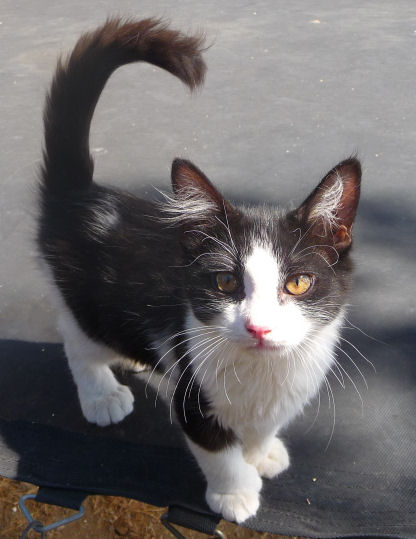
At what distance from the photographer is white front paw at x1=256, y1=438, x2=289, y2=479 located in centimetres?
119

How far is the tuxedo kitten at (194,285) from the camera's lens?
103cm

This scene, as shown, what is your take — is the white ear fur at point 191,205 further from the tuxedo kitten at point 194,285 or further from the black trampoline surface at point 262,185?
the black trampoline surface at point 262,185

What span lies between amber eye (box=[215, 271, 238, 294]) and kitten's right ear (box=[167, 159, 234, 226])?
119 millimetres

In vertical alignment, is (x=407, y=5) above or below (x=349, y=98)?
above

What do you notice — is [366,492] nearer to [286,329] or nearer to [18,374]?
[286,329]

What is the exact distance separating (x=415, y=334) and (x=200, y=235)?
596mm

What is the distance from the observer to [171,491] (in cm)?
114

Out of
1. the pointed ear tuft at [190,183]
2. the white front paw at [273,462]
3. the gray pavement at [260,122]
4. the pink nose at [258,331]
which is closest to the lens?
the pink nose at [258,331]

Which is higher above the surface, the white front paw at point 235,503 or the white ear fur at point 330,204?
the white ear fur at point 330,204

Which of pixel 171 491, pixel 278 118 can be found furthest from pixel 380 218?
pixel 171 491

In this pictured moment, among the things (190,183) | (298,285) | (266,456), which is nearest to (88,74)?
(190,183)

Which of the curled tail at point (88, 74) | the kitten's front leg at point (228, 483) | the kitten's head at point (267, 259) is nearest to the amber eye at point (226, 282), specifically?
the kitten's head at point (267, 259)

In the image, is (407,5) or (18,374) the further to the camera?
(407,5)

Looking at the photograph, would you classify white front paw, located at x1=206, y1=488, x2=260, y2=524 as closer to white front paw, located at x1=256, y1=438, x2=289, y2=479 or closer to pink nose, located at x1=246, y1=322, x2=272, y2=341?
white front paw, located at x1=256, y1=438, x2=289, y2=479
